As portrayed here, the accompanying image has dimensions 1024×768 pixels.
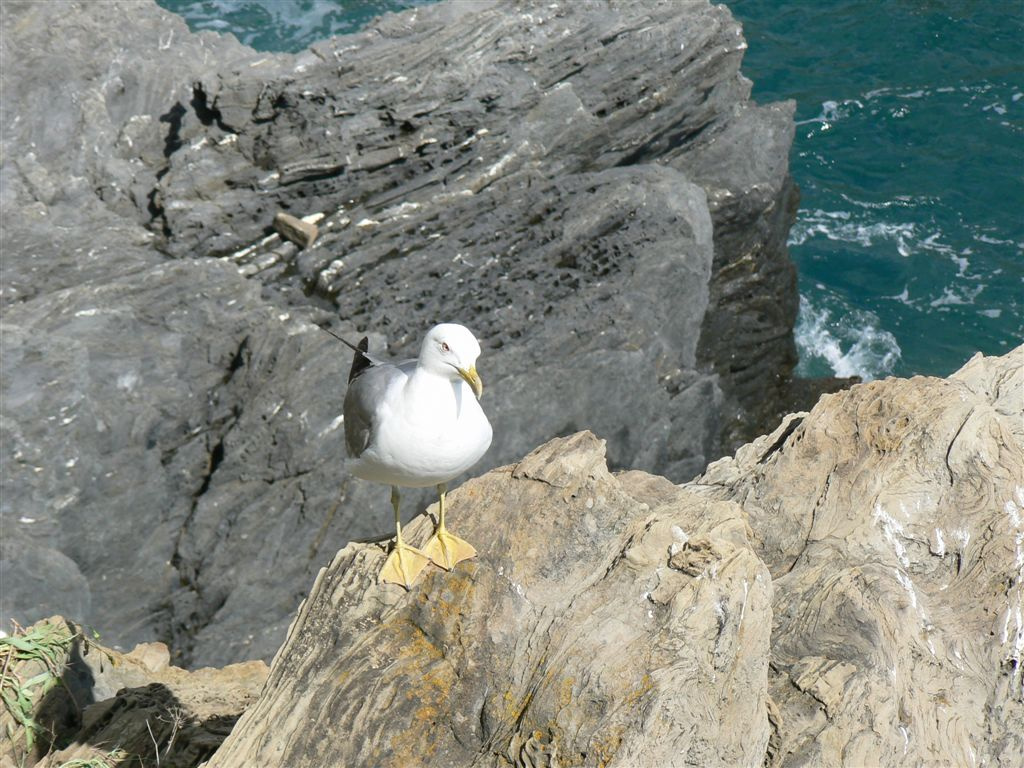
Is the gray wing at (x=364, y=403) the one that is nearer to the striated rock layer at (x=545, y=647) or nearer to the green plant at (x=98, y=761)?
the striated rock layer at (x=545, y=647)

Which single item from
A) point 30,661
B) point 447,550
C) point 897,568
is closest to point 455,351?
point 447,550

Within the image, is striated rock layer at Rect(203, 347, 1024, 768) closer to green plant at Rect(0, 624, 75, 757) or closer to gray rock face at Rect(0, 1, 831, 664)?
green plant at Rect(0, 624, 75, 757)

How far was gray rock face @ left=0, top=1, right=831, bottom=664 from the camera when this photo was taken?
9.80 metres

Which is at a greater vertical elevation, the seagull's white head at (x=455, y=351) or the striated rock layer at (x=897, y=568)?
the seagull's white head at (x=455, y=351)

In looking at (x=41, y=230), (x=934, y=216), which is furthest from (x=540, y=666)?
(x=934, y=216)

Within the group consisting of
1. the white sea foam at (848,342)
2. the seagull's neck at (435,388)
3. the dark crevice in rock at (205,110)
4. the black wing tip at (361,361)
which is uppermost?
the seagull's neck at (435,388)

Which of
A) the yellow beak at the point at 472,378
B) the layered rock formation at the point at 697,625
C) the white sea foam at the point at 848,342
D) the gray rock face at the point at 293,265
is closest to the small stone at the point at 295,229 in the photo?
the gray rock face at the point at 293,265

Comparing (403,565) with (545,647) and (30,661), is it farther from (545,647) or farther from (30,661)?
(30,661)

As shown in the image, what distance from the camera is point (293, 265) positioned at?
10.8m

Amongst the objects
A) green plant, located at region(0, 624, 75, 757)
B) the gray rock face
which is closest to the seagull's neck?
green plant, located at region(0, 624, 75, 757)

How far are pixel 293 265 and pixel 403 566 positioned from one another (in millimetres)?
5962

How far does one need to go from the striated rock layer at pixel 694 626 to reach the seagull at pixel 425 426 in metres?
0.18

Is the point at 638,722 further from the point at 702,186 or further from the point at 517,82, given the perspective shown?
the point at 702,186

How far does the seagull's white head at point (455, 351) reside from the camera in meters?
4.93
